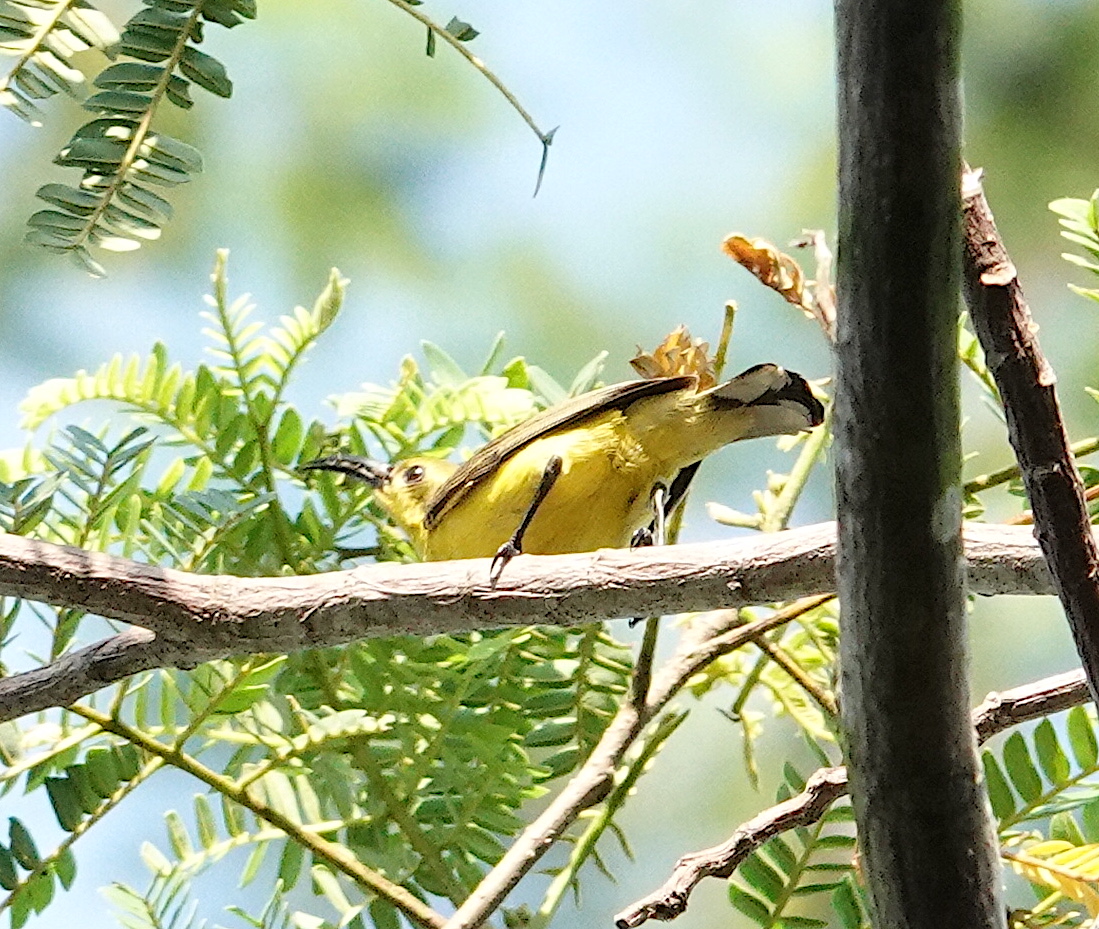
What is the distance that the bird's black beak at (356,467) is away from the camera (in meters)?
0.80

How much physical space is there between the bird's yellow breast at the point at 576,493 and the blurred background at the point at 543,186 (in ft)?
0.96

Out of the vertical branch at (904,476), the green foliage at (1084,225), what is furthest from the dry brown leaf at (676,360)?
the vertical branch at (904,476)

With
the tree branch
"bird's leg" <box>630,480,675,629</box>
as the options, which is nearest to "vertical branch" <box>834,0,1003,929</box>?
the tree branch

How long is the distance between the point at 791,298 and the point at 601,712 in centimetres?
29

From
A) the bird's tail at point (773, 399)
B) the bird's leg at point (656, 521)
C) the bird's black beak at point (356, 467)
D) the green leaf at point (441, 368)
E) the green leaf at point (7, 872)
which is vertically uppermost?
the green leaf at point (441, 368)

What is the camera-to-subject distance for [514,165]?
139cm

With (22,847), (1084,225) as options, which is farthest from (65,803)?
(1084,225)

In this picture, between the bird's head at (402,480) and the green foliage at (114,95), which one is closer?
the green foliage at (114,95)

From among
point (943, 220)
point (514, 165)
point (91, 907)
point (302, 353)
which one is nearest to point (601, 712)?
point (302, 353)

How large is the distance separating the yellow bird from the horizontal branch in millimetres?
236

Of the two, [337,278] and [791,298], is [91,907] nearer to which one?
[337,278]

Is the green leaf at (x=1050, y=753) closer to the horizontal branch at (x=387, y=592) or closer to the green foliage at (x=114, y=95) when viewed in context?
the horizontal branch at (x=387, y=592)

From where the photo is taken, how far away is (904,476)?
261 mm

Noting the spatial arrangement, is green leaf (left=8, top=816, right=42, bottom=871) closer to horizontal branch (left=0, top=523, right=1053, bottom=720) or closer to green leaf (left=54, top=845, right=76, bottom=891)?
green leaf (left=54, top=845, right=76, bottom=891)
